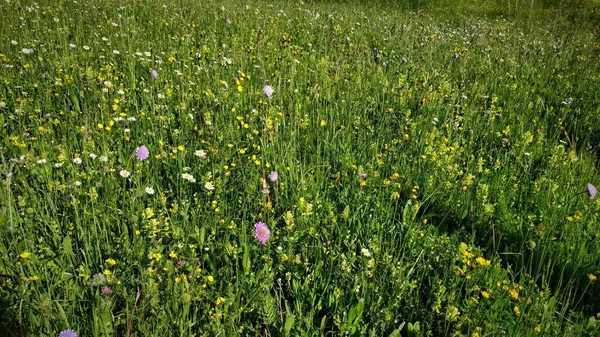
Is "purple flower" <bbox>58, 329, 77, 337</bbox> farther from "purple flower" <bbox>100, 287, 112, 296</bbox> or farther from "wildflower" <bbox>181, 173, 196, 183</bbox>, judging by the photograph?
"wildflower" <bbox>181, 173, 196, 183</bbox>

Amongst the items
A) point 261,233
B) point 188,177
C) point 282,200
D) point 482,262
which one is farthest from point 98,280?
point 482,262

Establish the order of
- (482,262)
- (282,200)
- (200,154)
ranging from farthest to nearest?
(200,154) < (282,200) < (482,262)

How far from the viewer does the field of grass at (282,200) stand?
1.71 metres

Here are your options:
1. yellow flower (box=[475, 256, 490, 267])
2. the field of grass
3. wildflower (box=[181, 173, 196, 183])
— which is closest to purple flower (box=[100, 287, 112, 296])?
the field of grass

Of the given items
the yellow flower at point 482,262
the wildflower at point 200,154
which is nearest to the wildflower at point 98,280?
the wildflower at point 200,154

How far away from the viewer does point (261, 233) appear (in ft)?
6.73

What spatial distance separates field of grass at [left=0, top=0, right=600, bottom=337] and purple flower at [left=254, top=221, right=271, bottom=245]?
1 centimetres

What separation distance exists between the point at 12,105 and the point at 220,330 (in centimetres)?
264

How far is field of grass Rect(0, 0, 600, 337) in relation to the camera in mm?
1713

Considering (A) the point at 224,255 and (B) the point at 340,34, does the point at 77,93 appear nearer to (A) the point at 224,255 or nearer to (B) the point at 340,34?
(A) the point at 224,255

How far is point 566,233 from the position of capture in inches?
91.6

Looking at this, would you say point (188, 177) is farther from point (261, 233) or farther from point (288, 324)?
point (288, 324)

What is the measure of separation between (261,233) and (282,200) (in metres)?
0.36

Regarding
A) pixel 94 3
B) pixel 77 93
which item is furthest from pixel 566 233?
pixel 94 3
